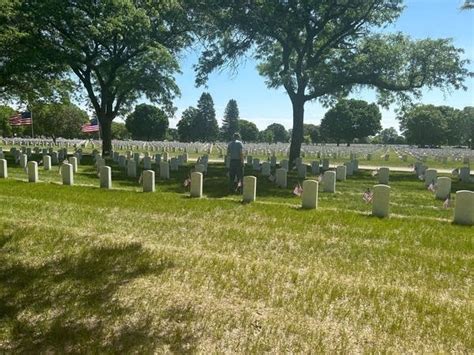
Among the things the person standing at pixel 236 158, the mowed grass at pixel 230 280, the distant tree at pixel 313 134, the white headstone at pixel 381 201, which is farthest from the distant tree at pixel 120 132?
the white headstone at pixel 381 201

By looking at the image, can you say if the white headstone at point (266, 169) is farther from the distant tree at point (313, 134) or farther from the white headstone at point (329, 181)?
the distant tree at point (313, 134)

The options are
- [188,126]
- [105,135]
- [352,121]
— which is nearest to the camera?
[105,135]

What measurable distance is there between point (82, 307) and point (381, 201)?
20.9ft

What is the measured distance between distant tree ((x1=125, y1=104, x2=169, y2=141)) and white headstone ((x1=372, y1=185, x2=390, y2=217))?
8403cm

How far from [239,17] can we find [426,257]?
18009mm

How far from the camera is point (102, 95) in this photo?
1153 inches

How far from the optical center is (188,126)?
321 feet

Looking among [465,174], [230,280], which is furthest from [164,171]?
[465,174]

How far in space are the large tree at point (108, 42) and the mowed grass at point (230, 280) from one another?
57.5ft

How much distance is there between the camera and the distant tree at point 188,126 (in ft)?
320

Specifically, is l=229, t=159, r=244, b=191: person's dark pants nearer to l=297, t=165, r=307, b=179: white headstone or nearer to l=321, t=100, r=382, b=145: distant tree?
l=297, t=165, r=307, b=179: white headstone

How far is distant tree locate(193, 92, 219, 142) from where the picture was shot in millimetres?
97188

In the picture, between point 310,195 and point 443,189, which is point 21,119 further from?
point 443,189

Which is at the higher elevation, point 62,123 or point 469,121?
point 469,121
